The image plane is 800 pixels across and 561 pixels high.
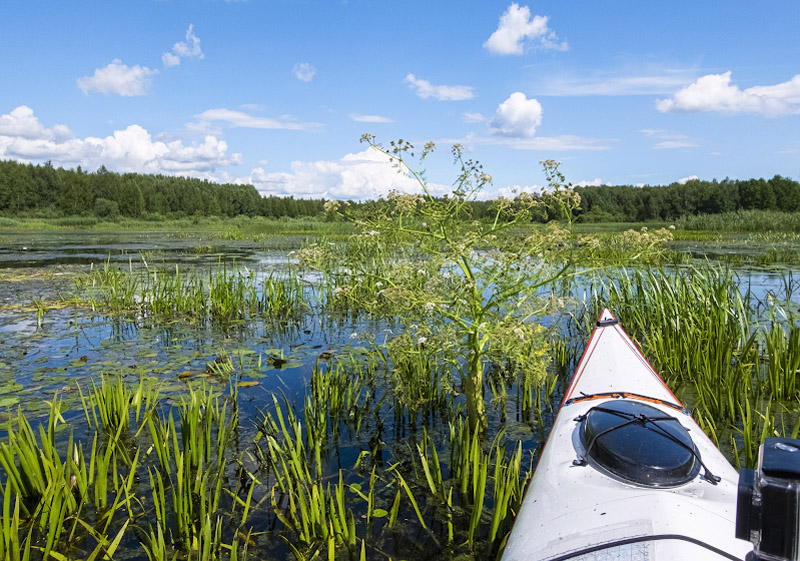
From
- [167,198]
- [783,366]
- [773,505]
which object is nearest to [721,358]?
[783,366]

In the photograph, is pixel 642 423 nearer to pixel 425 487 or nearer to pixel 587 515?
pixel 587 515

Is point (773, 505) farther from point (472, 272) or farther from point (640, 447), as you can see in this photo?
point (472, 272)

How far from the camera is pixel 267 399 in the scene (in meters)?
5.22

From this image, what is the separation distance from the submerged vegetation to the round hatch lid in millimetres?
493

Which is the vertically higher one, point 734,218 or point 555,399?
point 734,218

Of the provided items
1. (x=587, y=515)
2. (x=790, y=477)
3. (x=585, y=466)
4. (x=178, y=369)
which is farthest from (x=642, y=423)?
(x=178, y=369)

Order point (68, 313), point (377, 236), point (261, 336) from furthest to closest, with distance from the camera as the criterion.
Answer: point (68, 313) < point (261, 336) < point (377, 236)

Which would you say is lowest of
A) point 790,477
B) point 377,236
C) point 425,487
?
point 425,487

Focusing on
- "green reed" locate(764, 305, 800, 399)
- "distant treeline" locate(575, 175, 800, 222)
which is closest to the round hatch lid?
"green reed" locate(764, 305, 800, 399)

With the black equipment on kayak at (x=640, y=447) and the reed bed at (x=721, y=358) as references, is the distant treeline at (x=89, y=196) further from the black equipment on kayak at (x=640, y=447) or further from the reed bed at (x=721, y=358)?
the black equipment on kayak at (x=640, y=447)

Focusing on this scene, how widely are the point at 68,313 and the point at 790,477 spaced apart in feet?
33.2

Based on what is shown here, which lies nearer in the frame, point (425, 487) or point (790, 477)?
point (790, 477)

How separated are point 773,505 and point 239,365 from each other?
5.77 metres

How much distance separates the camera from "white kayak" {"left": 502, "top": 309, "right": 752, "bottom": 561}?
6.68ft
